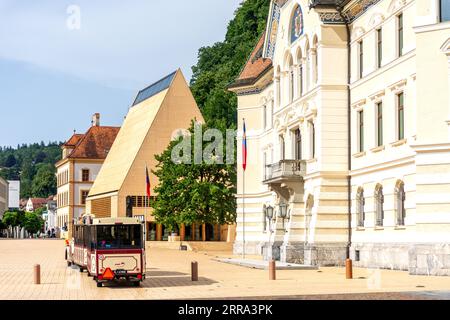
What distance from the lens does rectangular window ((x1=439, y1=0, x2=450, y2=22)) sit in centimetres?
3528

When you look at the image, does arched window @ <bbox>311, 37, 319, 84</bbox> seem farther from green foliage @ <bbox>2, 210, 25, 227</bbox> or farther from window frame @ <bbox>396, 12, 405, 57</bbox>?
green foliage @ <bbox>2, 210, 25, 227</bbox>

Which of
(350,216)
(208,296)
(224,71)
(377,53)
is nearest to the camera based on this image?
(208,296)

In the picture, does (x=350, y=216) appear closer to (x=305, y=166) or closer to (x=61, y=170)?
(x=305, y=166)

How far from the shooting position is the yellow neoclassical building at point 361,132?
35.2 meters

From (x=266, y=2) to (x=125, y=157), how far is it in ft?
72.4

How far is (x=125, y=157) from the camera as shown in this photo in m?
98.9

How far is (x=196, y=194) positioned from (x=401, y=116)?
35912 mm

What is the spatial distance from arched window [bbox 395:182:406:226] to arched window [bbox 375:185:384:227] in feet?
6.85

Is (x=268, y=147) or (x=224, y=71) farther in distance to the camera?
(x=224, y=71)

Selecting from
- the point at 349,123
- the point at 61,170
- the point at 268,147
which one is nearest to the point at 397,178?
the point at 349,123

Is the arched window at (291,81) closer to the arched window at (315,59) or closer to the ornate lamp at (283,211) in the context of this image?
the arched window at (315,59)

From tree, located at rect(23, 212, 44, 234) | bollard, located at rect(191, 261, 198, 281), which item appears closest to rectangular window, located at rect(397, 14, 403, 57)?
bollard, located at rect(191, 261, 198, 281)

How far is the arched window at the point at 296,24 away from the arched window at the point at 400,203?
1346 centimetres

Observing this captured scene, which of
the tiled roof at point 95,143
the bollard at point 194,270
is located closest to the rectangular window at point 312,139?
the bollard at point 194,270
